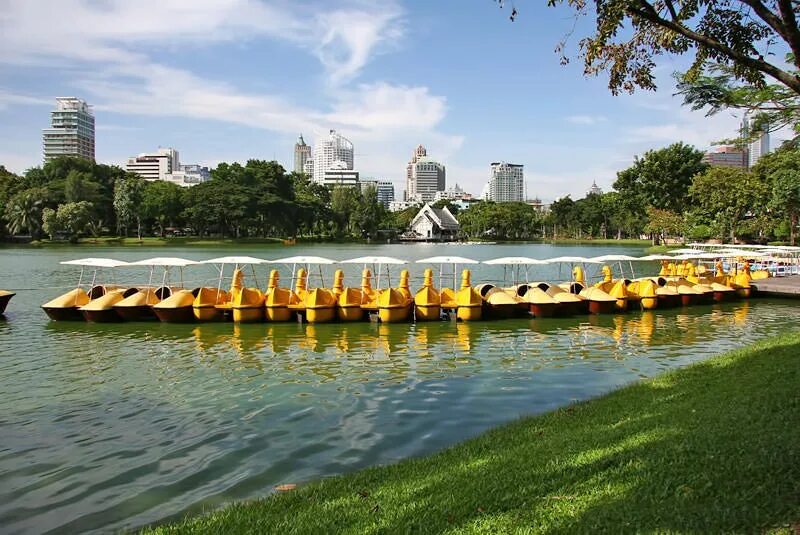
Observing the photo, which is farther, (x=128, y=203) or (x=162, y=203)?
(x=162, y=203)

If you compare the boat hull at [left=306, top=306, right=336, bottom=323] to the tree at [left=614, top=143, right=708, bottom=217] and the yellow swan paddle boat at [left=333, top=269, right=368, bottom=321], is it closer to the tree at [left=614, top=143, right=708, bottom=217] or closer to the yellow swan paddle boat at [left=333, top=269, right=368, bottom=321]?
the yellow swan paddle boat at [left=333, top=269, right=368, bottom=321]

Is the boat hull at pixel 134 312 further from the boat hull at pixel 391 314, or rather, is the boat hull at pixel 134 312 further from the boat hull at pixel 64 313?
the boat hull at pixel 391 314

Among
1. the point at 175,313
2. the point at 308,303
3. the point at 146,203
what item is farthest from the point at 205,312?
the point at 146,203

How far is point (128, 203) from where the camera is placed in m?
97.2

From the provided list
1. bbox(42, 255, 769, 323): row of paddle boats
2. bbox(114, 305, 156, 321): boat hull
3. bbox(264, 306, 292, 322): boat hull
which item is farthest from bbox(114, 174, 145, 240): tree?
bbox(264, 306, 292, 322): boat hull

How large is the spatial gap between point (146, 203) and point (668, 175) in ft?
262

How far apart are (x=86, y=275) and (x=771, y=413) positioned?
44.3 m

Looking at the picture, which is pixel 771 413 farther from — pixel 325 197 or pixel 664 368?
pixel 325 197

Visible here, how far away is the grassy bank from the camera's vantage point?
5117 millimetres

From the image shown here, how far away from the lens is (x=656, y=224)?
78750mm

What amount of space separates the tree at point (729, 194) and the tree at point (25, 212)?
90.7 meters

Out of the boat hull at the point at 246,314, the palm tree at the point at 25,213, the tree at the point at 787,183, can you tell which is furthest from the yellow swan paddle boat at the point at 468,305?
the palm tree at the point at 25,213

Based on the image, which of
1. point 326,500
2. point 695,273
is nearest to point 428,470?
point 326,500

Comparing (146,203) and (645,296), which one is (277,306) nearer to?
(645,296)
